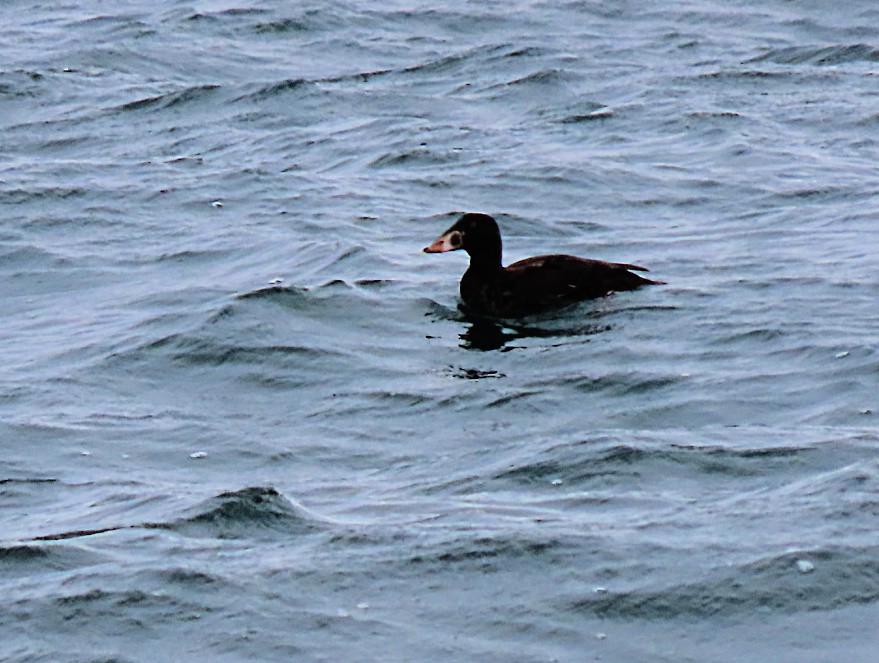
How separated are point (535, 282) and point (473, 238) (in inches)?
29.6

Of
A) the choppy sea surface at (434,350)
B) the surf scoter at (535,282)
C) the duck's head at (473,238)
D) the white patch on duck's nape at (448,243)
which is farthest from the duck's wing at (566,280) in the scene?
the white patch on duck's nape at (448,243)

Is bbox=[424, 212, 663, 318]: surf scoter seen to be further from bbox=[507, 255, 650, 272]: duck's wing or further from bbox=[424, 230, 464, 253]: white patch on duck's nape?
bbox=[424, 230, 464, 253]: white patch on duck's nape

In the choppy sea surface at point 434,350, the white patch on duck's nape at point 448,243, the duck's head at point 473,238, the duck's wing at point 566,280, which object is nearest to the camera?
the choppy sea surface at point 434,350

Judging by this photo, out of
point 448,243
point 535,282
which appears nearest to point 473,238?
point 448,243

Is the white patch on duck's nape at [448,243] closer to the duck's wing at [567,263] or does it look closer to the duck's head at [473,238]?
the duck's head at [473,238]

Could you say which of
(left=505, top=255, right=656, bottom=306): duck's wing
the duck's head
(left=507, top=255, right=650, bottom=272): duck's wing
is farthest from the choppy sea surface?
the duck's head

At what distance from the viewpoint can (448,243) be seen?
40.9 feet

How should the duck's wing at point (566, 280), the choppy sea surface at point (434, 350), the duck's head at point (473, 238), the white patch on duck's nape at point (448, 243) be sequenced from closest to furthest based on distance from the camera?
the choppy sea surface at point (434, 350)
the duck's wing at point (566, 280)
the duck's head at point (473, 238)
the white patch on duck's nape at point (448, 243)

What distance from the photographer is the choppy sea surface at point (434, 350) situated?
6.80 m

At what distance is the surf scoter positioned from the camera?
11.6 metres

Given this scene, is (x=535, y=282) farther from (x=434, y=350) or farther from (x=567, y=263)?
(x=434, y=350)

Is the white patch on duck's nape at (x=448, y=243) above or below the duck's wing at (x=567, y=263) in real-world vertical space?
below

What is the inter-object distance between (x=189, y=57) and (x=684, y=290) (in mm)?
10985

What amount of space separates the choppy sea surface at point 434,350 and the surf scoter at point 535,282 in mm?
108
